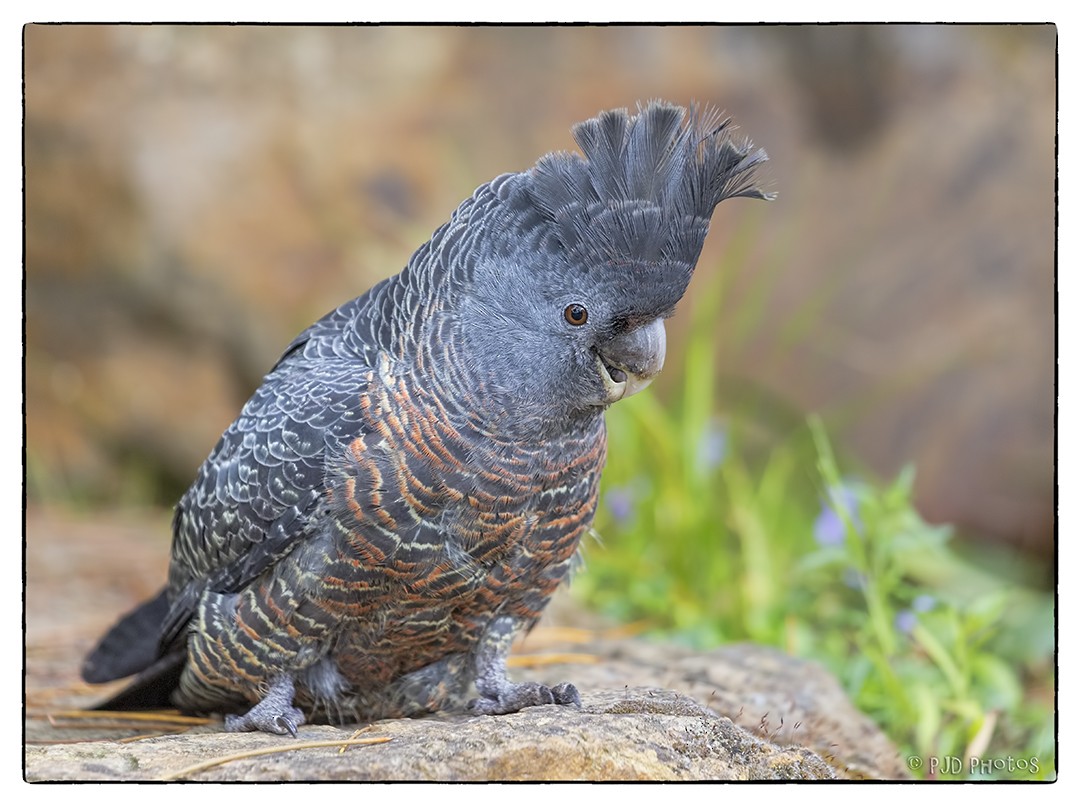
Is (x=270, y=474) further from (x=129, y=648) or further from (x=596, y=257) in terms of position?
(x=596, y=257)

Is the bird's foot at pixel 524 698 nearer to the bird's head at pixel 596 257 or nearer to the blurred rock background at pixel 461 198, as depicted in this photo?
the bird's head at pixel 596 257

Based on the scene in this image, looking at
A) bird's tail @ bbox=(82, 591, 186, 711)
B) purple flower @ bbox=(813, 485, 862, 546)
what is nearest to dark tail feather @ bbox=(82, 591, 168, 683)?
bird's tail @ bbox=(82, 591, 186, 711)

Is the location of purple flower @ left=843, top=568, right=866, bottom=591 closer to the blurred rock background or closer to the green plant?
the green plant

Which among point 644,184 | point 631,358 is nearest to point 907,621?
point 631,358

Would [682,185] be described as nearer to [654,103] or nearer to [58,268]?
[654,103]

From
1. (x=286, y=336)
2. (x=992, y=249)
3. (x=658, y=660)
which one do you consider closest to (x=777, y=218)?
(x=992, y=249)

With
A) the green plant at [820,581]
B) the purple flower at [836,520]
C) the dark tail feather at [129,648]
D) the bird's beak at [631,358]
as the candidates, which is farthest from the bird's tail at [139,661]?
the purple flower at [836,520]
